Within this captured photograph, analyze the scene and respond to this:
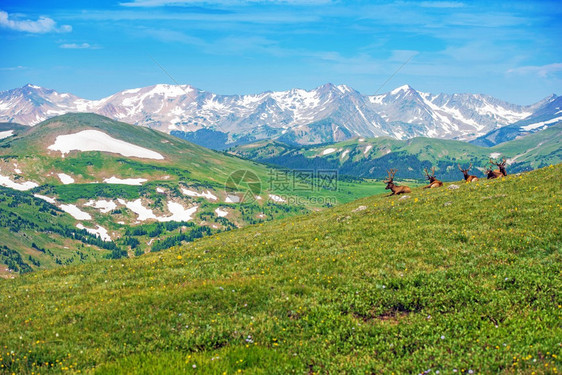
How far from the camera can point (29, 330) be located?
1413cm

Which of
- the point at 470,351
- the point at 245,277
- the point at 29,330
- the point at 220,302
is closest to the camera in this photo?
the point at 470,351

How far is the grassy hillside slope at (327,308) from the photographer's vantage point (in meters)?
11.1

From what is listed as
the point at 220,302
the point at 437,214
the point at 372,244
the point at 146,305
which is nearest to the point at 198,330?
the point at 220,302

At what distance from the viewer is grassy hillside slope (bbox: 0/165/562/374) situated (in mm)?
11141

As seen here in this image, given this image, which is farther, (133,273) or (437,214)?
(437,214)

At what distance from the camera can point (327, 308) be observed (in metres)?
14.2

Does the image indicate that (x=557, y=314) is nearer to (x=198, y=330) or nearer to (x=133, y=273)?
(x=198, y=330)

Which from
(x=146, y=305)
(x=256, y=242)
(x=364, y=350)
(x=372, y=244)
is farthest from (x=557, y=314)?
(x=256, y=242)

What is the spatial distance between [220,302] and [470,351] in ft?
30.2

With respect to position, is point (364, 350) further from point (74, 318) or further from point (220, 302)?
point (74, 318)

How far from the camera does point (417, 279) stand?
50.6 feet

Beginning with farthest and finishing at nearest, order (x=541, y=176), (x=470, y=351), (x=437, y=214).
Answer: (x=541, y=176) → (x=437, y=214) → (x=470, y=351)

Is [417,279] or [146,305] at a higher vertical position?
[417,279]

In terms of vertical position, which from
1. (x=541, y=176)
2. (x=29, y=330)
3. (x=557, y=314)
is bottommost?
(x=29, y=330)
